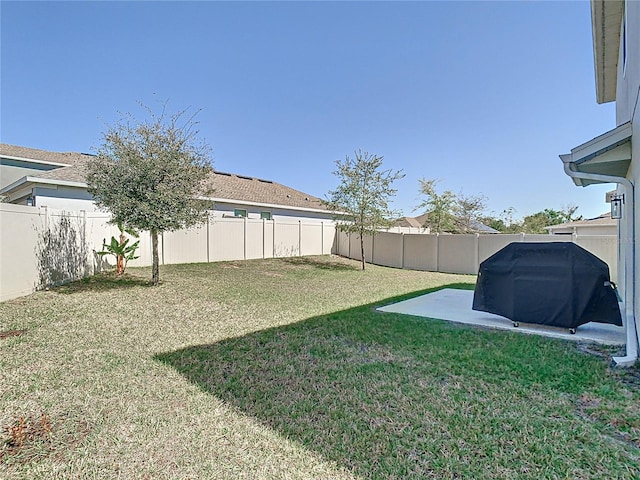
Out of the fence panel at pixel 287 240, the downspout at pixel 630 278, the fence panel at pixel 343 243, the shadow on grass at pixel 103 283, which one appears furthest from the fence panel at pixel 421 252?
the shadow on grass at pixel 103 283

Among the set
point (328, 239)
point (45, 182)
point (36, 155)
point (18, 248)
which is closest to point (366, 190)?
point (328, 239)

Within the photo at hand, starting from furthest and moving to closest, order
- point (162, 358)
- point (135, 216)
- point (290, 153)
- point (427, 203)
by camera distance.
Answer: point (427, 203) < point (290, 153) < point (135, 216) < point (162, 358)

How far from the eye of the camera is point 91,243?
10.7 m

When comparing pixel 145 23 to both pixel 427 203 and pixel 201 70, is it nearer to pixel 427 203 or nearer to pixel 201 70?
pixel 201 70

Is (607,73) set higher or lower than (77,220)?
higher

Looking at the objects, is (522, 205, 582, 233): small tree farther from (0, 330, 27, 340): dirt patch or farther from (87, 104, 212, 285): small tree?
(0, 330, 27, 340): dirt patch

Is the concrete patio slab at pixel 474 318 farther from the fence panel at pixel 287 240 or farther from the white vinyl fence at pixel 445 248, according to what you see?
the fence panel at pixel 287 240

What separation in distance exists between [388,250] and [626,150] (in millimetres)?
12668

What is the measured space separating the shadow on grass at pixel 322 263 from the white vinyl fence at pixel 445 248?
2.12 metres

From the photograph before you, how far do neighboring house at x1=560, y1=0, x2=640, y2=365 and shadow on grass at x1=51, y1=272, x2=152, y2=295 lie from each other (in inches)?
396

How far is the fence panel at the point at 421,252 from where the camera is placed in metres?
15.9

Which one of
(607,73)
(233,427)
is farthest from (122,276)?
(607,73)

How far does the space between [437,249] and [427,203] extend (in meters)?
8.61

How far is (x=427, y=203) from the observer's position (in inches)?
929
